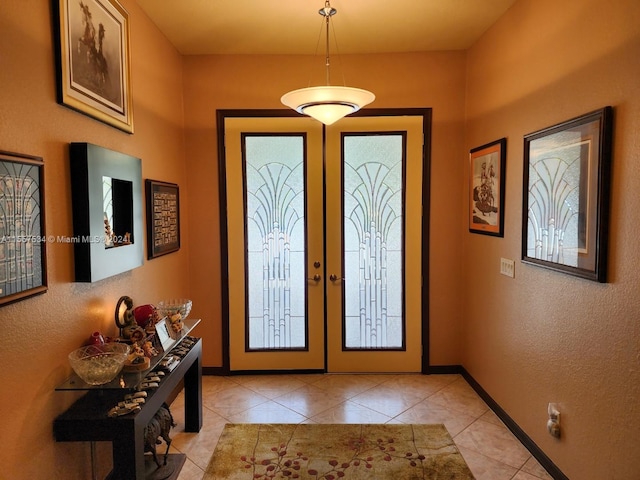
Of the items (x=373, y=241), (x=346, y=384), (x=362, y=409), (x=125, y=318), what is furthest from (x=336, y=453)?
(x=373, y=241)

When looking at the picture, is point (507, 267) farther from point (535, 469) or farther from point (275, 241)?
point (275, 241)

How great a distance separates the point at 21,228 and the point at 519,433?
2.94 m

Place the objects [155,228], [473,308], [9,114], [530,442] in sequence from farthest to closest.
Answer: [473,308] → [155,228] → [530,442] → [9,114]

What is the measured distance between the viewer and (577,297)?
6.76 ft

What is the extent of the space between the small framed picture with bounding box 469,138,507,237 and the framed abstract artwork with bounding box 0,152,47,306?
269cm

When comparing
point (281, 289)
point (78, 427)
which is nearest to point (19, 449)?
point (78, 427)

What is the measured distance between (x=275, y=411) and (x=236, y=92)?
2.63 meters

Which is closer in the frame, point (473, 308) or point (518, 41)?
point (518, 41)

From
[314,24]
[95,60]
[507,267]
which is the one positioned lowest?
[507,267]

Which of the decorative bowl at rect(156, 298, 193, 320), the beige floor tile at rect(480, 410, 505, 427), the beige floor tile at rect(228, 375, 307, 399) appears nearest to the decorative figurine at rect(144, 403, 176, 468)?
the decorative bowl at rect(156, 298, 193, 320)

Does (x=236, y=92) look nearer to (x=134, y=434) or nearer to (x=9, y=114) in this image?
(x=9, y=114)

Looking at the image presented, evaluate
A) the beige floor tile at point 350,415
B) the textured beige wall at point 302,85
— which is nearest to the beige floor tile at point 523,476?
the beige floor tile at point 350,415

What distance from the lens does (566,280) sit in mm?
2150

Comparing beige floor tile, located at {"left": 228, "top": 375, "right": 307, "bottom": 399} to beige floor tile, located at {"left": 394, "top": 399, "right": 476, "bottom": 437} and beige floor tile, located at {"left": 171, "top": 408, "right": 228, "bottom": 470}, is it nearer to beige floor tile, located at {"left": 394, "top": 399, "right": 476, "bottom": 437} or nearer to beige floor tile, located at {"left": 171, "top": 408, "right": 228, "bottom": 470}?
beige floor tile, located at {"left": 171, "top": 408, "right": 228, "bottom": 470}
